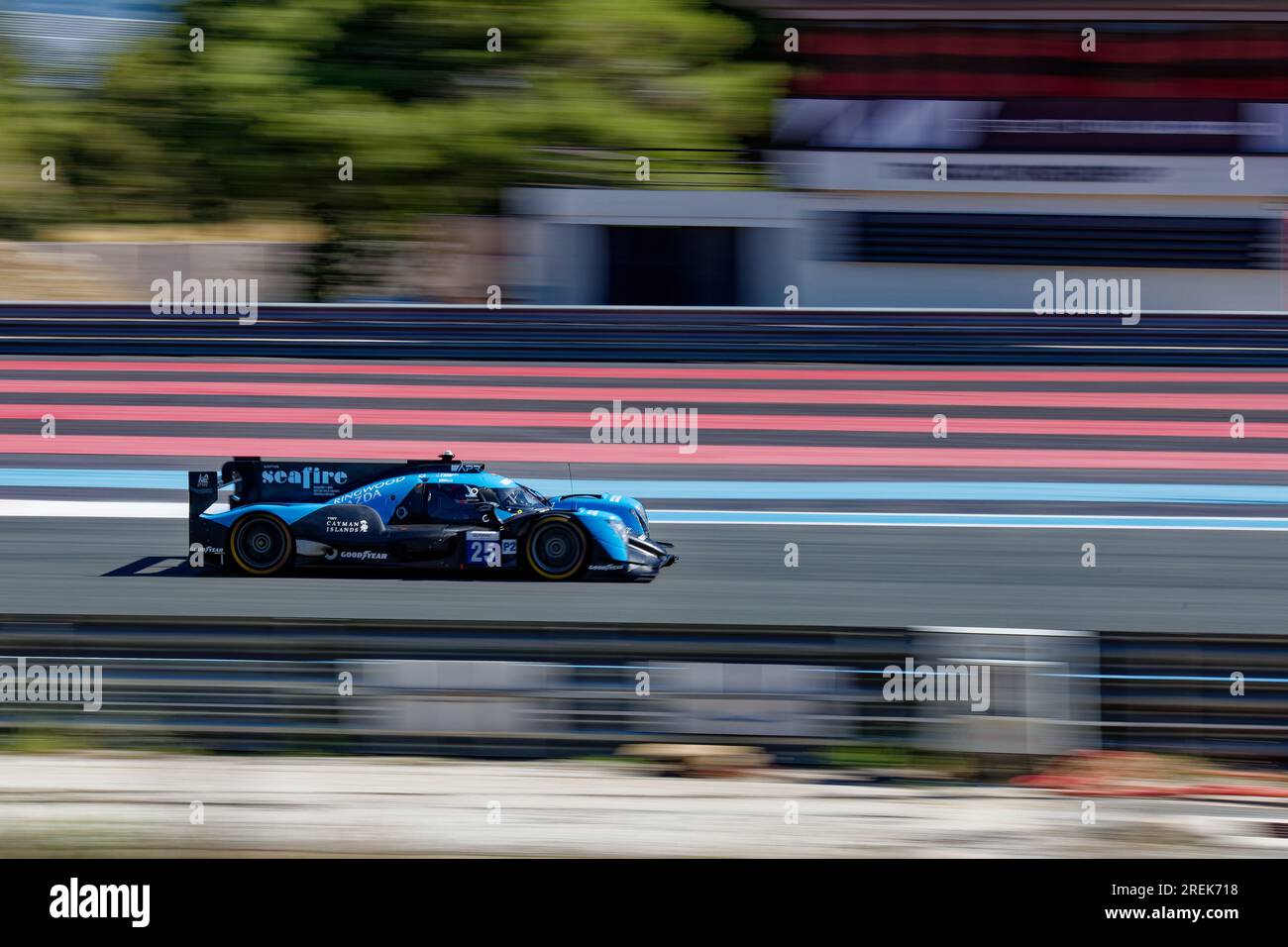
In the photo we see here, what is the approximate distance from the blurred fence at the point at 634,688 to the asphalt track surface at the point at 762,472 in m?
0.41

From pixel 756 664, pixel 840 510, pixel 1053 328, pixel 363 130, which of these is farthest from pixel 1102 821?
pixel 363 130

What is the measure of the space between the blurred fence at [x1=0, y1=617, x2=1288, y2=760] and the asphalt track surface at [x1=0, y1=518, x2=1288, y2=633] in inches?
31.5

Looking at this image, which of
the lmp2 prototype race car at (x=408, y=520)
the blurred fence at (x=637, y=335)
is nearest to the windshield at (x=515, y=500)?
the lmp2 prototype race car at (x=408, y=520)

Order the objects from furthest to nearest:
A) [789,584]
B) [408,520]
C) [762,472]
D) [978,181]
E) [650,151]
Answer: [978,181] → [650,151] → [762,472] → [789,584] → [408,520]

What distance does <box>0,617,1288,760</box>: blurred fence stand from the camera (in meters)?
4.86

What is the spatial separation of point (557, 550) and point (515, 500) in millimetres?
292

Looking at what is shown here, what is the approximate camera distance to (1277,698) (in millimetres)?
4914

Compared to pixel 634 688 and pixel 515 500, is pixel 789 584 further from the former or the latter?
pixel 634 688

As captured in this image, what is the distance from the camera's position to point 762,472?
872cm

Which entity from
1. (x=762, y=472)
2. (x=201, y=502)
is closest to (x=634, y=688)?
(x=201, y=502)

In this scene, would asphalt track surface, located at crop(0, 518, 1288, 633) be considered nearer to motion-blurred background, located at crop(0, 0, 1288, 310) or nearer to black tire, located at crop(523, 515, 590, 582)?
black tire, located at crop(523, 515, 590, 582)

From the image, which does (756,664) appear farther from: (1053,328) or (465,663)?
(1053,328)

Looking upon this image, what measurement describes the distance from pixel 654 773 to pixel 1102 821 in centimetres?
152

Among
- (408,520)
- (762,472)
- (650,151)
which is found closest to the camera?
(408,520)
